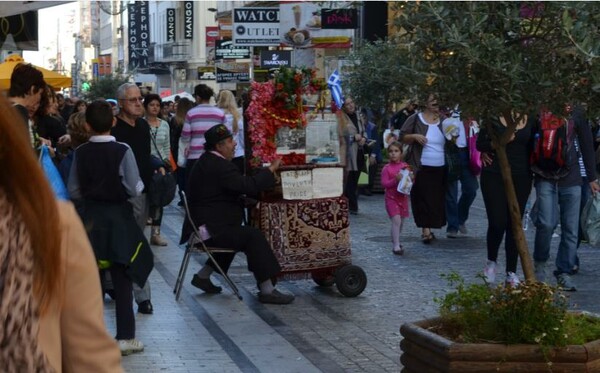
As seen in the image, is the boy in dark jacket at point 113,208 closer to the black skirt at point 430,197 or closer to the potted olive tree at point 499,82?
the potted olive tree at point 499,82

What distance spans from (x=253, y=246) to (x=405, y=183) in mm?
3728

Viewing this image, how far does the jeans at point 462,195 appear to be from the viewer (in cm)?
1412

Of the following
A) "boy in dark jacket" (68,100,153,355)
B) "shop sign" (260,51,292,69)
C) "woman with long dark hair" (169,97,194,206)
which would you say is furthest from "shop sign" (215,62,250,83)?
"boy in dark jacket" (68,100,153,355)

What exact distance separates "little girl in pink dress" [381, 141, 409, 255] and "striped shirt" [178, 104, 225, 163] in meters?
2.01

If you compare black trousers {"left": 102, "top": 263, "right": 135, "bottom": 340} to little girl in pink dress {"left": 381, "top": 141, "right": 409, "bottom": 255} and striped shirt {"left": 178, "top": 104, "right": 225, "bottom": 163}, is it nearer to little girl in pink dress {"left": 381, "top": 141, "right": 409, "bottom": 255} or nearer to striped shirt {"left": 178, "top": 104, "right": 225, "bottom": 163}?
little girl in pink dress {"left": 381, "top": 141, "right": 409, "bottom": 255}

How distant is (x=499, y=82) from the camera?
19.2ft

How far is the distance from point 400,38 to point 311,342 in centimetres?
253

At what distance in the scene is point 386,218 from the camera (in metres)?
16.9

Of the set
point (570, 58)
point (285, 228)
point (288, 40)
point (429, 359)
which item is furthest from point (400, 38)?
point (288, 40)

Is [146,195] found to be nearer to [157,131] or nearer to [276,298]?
[276,298]

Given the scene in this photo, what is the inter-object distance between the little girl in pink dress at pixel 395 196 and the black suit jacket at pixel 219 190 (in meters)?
3.51

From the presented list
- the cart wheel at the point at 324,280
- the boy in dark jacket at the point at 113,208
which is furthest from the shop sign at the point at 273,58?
the boy in dark jacket at the point at 113,208

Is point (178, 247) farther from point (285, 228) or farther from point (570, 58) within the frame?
point (570, 58)

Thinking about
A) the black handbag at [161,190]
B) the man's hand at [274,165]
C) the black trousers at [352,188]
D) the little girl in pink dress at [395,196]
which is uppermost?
the man's hand at [274,165]
